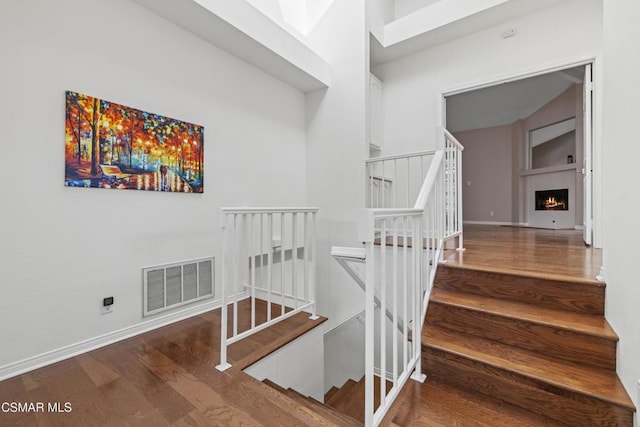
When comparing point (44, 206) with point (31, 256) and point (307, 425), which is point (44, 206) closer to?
point (31, 256)

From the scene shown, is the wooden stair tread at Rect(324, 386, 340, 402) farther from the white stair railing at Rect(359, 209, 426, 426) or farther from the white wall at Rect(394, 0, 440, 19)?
the white wall at Rect(394, 0, 440, 19)

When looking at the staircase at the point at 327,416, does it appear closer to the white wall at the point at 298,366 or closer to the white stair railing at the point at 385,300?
the white wall at the point at 298,366

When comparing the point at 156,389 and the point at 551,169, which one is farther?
the point at 551,169

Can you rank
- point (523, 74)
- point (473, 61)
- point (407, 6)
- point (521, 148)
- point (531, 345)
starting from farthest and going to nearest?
point (521, 148) → point (407, 6) → point (473, 61) → point (523, 74) → point (531, 345)

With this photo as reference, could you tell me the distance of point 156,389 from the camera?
5.24ft

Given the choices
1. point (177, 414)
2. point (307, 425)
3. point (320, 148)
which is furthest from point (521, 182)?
point (177, 414)

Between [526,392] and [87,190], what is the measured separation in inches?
114

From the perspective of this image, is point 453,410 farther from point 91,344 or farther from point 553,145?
point 553,145

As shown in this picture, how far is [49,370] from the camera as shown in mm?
Result: 1780

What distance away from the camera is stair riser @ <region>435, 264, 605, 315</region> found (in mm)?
1607

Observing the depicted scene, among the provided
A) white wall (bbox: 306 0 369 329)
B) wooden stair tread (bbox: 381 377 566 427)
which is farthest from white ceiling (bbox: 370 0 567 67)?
wooden stair tread (bbox: 381 377 566 427)

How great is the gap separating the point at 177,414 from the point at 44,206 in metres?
1.56

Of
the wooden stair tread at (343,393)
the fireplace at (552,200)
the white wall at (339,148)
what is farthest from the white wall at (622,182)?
the fireplace at (552,200)

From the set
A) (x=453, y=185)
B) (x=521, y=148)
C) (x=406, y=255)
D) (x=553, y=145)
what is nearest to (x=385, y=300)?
(x=406, y=255)
